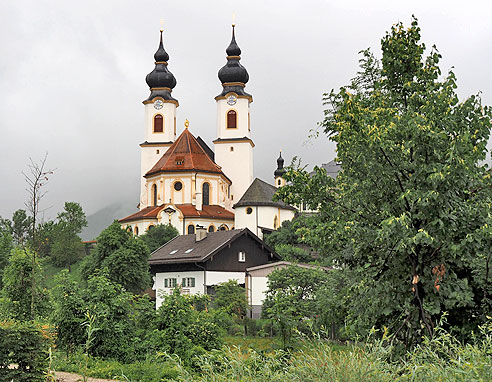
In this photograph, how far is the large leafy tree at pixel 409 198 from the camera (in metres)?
8.73

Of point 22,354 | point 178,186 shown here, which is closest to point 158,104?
point 178,186

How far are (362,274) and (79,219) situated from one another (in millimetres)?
82830

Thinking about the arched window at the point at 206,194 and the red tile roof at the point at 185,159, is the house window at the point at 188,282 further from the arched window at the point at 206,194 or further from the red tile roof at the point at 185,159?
the arched window at the point at 206,194

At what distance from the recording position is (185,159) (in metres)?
78.1

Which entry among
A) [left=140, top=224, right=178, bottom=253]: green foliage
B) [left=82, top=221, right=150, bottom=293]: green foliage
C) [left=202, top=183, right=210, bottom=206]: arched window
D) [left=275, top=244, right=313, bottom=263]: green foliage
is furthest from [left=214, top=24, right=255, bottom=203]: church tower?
[left=82, top=221, right=150, bottom=293]: green foliage

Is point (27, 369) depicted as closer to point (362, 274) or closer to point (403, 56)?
point (362, 274)

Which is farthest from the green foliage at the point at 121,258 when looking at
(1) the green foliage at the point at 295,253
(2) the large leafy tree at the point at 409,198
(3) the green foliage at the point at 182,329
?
(2) the large leafy tree at the point at 409,198

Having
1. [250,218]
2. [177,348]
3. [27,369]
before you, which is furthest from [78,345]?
[250,218]

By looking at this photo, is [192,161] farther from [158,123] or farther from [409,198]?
[409,198]

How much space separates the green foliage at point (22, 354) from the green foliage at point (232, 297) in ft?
88.9

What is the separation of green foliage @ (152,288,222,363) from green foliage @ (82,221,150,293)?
1883 centimetres

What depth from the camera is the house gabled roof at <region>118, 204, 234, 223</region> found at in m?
72.6

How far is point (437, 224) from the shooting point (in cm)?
883

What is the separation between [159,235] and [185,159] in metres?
16.1
